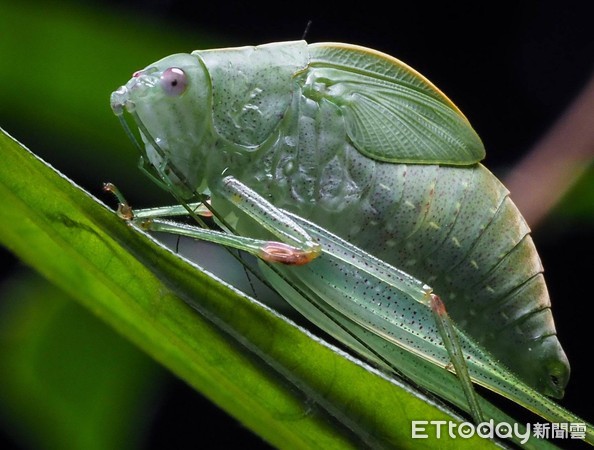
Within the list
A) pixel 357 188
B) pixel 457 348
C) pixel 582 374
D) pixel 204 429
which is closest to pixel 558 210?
pixel 582 374

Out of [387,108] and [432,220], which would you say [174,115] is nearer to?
[387,108]

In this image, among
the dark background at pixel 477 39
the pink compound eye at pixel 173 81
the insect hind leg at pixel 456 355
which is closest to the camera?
the insect hind leg at pixel 456 355

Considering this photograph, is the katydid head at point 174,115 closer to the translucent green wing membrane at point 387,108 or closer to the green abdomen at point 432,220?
the green abdomen at point 432,220

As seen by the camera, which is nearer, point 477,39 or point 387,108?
point 387,108

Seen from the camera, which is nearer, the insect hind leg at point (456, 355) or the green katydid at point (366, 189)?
the insect hind leg at point (456, 355)

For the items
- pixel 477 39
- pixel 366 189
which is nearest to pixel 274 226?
pixel 366 189

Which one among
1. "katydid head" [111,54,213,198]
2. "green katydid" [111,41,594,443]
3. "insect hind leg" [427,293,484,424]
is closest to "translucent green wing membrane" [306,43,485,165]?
"green katydid" [111,41,594,443]

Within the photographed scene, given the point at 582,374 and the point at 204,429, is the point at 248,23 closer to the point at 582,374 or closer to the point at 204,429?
the point at 204,429

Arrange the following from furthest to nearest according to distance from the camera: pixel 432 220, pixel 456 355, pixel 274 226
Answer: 1. pixel 432 220
2. pixel 274 226
3. pixel 456 355

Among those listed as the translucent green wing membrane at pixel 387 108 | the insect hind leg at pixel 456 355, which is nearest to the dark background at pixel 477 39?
the translucent green wing membrane at pixel 387 108
